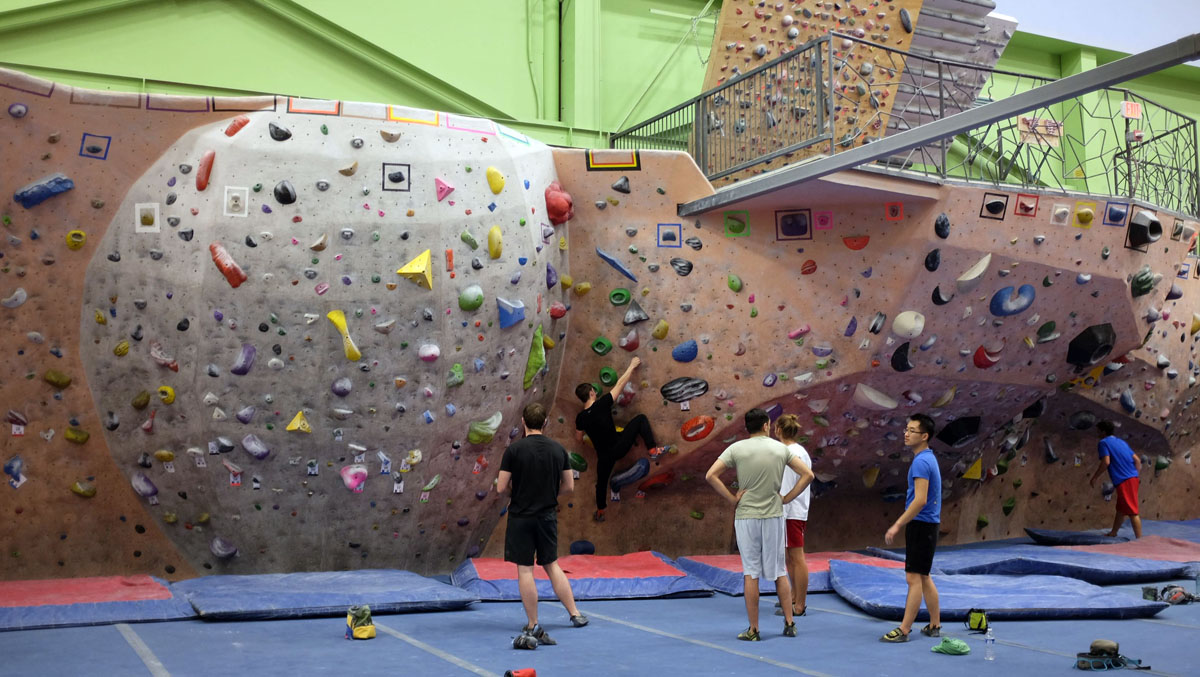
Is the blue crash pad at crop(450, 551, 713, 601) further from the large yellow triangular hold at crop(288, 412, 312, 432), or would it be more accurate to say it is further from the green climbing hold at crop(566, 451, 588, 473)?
the large yellow triangular hold at crop(288, 412, 312, 432)

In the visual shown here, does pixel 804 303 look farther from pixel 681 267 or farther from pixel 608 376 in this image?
pixel 608 376

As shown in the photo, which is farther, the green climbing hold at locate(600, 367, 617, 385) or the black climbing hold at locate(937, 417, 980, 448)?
the black climbing hold at locate(937, 417, 980, 448)

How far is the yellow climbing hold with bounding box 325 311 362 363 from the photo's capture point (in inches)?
290

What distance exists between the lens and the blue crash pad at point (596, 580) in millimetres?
7258

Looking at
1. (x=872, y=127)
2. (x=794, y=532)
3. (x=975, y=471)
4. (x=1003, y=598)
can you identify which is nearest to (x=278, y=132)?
(x=794, y=532)

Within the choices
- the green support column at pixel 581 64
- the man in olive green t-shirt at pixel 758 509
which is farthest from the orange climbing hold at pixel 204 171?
the green support column at pixel 581 64

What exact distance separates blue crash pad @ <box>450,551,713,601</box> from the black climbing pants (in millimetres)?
813

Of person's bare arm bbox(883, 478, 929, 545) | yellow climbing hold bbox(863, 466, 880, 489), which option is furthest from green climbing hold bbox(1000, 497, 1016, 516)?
person's bare arm bbox(883, 478, 929, 545)

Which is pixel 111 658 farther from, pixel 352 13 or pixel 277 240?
pixel 352 13

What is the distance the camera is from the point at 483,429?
7922 mm

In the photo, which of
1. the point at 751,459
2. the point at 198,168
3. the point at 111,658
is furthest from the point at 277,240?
the point at 751,459

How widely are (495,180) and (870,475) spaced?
14.6 feet

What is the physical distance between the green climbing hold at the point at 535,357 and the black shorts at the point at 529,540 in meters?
2.68

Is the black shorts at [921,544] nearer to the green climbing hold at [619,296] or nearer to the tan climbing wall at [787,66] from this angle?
the green climbing hold at [619,296]
